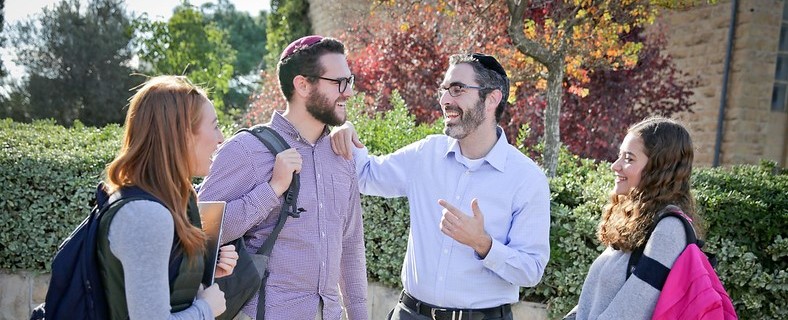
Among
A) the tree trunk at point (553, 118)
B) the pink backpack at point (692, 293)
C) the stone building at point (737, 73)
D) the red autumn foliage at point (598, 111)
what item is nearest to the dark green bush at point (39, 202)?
the tree trunk at point (553, 118)

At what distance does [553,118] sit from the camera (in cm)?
631

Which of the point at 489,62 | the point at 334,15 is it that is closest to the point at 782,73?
the point at 334,15

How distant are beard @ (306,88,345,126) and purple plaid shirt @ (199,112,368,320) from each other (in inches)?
4.5

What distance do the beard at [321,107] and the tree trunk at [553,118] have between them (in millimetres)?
3634

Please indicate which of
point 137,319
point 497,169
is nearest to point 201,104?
point 137,319

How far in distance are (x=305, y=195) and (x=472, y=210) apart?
671 millimetres

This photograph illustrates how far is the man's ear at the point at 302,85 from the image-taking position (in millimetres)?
2863

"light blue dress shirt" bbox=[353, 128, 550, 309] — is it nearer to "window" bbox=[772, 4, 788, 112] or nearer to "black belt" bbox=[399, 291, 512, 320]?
"black belt" bbox=[399, 291, 512, 320]

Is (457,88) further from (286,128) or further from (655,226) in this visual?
(655,226)

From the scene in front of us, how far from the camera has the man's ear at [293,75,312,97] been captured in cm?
286

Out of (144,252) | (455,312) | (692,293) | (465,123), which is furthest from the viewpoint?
(465,123)

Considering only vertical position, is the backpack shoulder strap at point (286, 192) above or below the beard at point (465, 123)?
below

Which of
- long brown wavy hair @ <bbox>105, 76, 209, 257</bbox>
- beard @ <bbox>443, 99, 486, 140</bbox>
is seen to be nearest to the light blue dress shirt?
beard @ <bbox>443, 99, 486, 140</bbox>

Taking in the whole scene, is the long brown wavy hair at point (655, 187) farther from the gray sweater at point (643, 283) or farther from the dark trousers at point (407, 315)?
the dark trousers at point (407, 315)
